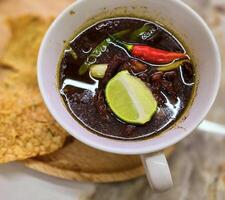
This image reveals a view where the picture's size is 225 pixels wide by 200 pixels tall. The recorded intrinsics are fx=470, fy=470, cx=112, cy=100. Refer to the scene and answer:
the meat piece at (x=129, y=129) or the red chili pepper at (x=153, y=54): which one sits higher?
the red chili pepper at (x=153, y=54)

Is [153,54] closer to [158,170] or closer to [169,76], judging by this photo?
[169,76]

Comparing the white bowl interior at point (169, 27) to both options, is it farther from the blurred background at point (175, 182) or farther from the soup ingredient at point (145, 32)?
the blurred background at point (175, 182)

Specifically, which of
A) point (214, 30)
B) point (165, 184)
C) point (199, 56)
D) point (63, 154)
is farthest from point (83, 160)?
point (214, 30)

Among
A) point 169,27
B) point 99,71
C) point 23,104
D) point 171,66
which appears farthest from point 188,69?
point 23,104

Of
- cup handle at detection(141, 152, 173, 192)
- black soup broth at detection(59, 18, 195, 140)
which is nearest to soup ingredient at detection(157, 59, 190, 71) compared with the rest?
black soup broth at detection(59, 18, 195, 140)

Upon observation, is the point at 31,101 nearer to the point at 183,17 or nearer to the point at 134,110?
the point at 134,110

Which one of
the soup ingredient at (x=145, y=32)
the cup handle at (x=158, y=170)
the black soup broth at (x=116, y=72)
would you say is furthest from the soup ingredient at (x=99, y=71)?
the cup handle at (x=158, y=170)
